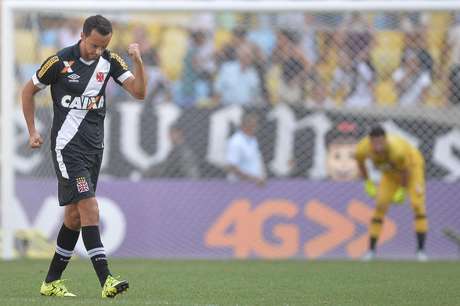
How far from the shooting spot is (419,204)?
14438 mm

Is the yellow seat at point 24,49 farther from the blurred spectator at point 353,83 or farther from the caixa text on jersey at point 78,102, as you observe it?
the caixa text on jersey at point 78,102

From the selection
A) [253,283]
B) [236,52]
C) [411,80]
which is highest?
[236,52]

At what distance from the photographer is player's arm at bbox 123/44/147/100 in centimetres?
784

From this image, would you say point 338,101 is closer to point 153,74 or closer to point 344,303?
point 153,74

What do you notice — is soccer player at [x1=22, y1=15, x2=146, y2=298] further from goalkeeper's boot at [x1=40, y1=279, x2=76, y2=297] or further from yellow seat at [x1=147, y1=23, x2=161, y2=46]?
yellow seat at [x1=147, y1=23, x2=161, y2=46]

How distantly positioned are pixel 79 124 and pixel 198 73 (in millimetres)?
8723

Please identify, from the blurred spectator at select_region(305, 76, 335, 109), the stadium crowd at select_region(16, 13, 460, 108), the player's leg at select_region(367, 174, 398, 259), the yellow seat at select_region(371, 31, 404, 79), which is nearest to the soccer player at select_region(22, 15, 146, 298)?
the player's leg at select_region(367, 174, 398, 259)

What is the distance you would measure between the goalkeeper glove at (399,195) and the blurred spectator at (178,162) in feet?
10.0

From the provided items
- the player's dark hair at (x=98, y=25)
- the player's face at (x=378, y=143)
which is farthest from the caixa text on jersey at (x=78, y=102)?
the player's face at (x=378, y=143)

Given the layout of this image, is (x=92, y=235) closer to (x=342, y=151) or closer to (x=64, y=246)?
(x=64, y=246)

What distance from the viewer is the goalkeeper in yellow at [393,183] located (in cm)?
1435

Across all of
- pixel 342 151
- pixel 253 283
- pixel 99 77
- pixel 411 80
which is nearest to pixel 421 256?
pixel 342 151

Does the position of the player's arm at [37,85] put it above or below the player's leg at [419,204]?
above

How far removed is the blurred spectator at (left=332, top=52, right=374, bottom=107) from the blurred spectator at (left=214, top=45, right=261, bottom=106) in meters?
1.25
